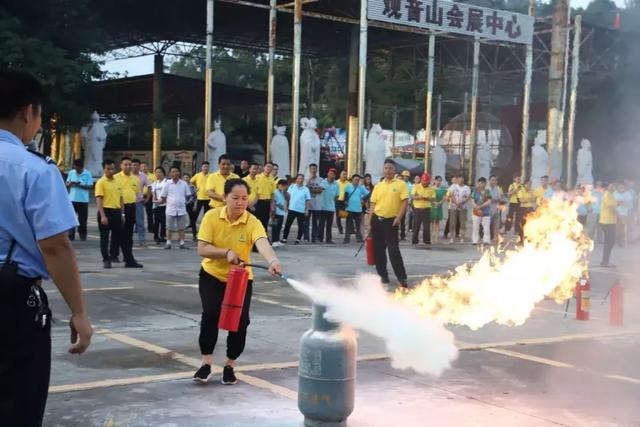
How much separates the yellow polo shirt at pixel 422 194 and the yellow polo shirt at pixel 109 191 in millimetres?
9077

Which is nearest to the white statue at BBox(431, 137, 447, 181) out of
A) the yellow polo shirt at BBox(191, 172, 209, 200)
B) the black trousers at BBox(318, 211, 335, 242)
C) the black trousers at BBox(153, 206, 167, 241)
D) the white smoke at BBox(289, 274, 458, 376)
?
the black trousers at BBox(318, 211, 335, 242)

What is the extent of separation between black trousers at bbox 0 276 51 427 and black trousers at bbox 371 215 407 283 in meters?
9.44

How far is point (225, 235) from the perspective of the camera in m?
6.59

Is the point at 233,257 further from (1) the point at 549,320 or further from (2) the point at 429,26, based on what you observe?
(2) the point at 429,26

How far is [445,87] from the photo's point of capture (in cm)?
3944

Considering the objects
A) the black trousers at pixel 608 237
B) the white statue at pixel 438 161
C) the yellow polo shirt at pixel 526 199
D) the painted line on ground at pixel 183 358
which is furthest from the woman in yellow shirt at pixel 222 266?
the white statue at pixel 438 161

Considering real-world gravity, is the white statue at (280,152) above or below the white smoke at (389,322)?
above

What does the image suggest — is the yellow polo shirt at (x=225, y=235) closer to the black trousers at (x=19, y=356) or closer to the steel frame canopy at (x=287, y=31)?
the black trousers at (x=19, y=356)

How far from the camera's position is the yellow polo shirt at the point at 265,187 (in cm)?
1783

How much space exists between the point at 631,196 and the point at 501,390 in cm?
1704

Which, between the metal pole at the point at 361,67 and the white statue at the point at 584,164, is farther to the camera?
the white statue at the point at 584,164

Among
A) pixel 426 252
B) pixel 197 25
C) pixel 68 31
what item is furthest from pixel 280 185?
pixel 197 25

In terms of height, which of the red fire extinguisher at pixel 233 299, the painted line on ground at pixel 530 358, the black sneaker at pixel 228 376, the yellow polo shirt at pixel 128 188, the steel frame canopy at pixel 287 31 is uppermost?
the steel frame canopy at pixel 287 31

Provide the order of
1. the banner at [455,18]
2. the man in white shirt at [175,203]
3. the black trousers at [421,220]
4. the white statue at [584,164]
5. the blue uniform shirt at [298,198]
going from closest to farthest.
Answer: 1. the man in white shirt at [175,203]
2. the blue uniform shirt at [298,198]
3. the black trousers at [421,220]
4. the banner at [455,18]
5. the white statue at [584,164]
